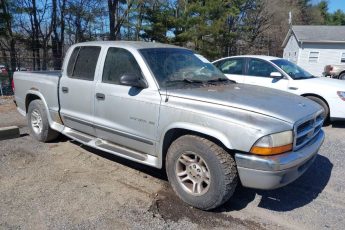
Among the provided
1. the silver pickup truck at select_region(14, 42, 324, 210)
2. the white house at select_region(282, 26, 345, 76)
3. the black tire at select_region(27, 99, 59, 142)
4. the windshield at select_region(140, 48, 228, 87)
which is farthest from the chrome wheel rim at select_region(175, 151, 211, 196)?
the white house at select_region(282, 26, 345, 76)

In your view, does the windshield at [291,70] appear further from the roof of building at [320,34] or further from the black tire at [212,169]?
the roof of building at [320,34]

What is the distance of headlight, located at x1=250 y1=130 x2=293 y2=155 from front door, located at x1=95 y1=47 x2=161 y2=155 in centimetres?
127

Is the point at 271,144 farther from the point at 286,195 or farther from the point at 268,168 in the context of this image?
the point at 286,195

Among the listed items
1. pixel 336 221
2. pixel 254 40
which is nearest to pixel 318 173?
pixel 336 221

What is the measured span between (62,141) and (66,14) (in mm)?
17827

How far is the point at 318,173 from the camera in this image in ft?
16.2

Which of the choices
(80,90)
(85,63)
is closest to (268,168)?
(80,90)

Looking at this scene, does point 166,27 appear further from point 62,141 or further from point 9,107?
point 62,141

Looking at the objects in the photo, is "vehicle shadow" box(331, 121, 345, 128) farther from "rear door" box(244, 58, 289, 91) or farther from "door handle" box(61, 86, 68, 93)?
"door handle" box(61, 86, 68, 93)

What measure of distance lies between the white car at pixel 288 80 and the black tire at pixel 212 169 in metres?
4.92

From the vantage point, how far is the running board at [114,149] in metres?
4.18

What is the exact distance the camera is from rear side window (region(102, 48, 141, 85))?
4422 mm

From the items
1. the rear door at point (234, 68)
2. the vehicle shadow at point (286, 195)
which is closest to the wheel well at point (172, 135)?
the vehicle shadow at point (286, 195)

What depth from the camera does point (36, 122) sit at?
6184 mm
